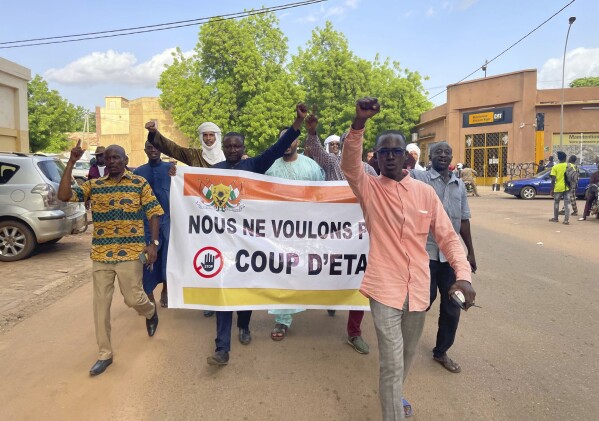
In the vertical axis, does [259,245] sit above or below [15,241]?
above

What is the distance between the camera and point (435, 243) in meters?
3.53

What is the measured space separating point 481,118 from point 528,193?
9890 millimetres

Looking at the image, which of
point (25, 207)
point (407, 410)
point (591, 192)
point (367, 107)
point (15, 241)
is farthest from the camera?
point (591, 192)

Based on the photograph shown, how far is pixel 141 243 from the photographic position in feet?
12.0

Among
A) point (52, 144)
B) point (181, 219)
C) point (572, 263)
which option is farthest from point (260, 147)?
point (181, 219)

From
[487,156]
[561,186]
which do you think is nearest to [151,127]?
[561,186]

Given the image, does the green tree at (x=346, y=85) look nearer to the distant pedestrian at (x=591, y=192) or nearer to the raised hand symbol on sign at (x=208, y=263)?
the distant pedestrian at (x=591, y=192)

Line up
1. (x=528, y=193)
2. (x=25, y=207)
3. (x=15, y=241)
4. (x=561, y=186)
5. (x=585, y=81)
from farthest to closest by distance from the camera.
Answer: (x=585, y=81)
(x=528, y=193)
(x=561, y=186)
(x=15, y=241)
(x=25, y=207)

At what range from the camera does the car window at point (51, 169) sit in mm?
7699

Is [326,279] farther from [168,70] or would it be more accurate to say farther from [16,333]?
[168,70]

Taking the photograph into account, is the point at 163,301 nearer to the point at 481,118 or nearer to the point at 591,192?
the point at 591,192

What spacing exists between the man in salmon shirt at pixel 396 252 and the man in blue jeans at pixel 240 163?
917 mm

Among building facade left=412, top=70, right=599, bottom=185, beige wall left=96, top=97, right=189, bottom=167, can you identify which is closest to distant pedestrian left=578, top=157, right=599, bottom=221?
building facade left=412, top=70, right=599, bottom=185

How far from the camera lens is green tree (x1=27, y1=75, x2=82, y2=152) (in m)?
33.3
